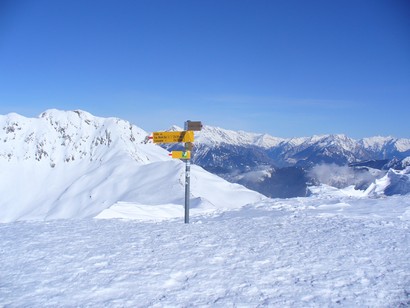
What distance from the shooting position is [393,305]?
5762 millimetres

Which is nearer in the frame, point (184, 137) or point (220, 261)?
point (220, 261)

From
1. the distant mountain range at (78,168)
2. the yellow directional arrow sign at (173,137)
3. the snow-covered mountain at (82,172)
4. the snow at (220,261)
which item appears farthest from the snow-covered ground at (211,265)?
the snow-covered mountain at (82,172)

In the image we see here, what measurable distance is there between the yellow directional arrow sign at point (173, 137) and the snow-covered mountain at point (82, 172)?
283 feet

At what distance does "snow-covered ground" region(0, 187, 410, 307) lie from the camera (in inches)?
242

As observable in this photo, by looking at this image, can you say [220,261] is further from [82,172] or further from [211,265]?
[82,172]

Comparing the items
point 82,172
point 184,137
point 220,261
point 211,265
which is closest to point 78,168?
point 82,172

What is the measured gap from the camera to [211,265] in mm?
7691

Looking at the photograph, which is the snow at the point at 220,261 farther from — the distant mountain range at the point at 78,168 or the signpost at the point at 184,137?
the distant mountain range at the point at 78,168

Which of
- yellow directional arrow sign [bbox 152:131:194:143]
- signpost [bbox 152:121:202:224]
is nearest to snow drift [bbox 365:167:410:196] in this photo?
signpost [bbox 152:121:202:224]

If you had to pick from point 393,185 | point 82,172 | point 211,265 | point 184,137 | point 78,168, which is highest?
point 184,137

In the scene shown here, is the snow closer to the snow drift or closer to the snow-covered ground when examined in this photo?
the snow-covered ground

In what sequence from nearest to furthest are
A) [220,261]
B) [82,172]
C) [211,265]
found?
[211,265] → [220,261] → [82,172]

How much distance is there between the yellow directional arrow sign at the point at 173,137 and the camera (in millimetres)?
12414

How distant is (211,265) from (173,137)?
19.4 feet
